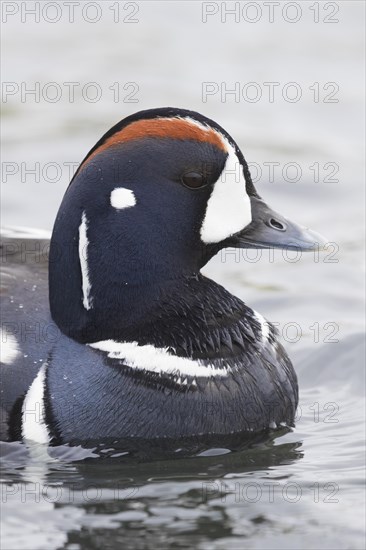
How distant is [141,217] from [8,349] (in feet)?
3.20

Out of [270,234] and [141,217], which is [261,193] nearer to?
[270,234]

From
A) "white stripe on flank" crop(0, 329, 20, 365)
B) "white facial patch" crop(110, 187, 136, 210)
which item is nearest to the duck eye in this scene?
"white facial patch" crop(110, 187, 136, 210)

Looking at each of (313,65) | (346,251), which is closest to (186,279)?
(346,251)

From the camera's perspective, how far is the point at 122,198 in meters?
7.59

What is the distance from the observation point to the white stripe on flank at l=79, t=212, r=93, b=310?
763 centimetres

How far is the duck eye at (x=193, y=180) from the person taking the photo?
25.0 feet

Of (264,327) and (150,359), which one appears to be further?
(264,327)

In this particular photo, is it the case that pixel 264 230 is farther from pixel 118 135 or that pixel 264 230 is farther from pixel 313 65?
pixel 313 65

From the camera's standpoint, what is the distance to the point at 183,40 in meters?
14.0

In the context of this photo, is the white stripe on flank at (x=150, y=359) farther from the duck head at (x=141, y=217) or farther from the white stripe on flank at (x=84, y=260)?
the white stripe on flank at (x=84, y=260)

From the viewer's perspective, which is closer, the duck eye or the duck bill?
the duck eye

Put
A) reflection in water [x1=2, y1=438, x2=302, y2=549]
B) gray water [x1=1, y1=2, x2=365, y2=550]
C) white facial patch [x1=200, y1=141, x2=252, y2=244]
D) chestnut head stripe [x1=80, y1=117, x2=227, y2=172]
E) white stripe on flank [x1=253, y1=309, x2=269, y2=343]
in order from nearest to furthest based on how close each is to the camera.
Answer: reflection in water [x1=2, y1=438, x2=302, y2=549], gray water [x1=1, y1=2, x2=365, y2=550], chestnut head stripe [x1=80, y1=117, x2=227, y2=172], white facial patch [x1=200, y1=141, x2=252, y2=244], white stripe on flank [x1=253, y1=309, x2=269, y2=343]

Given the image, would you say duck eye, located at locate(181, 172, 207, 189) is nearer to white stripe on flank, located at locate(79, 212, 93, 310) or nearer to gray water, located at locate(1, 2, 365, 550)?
white stripe on flank, located at locate(79, 212, 93, 310)

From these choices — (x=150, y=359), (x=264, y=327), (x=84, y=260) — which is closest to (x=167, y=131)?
(x=84, y=260)
